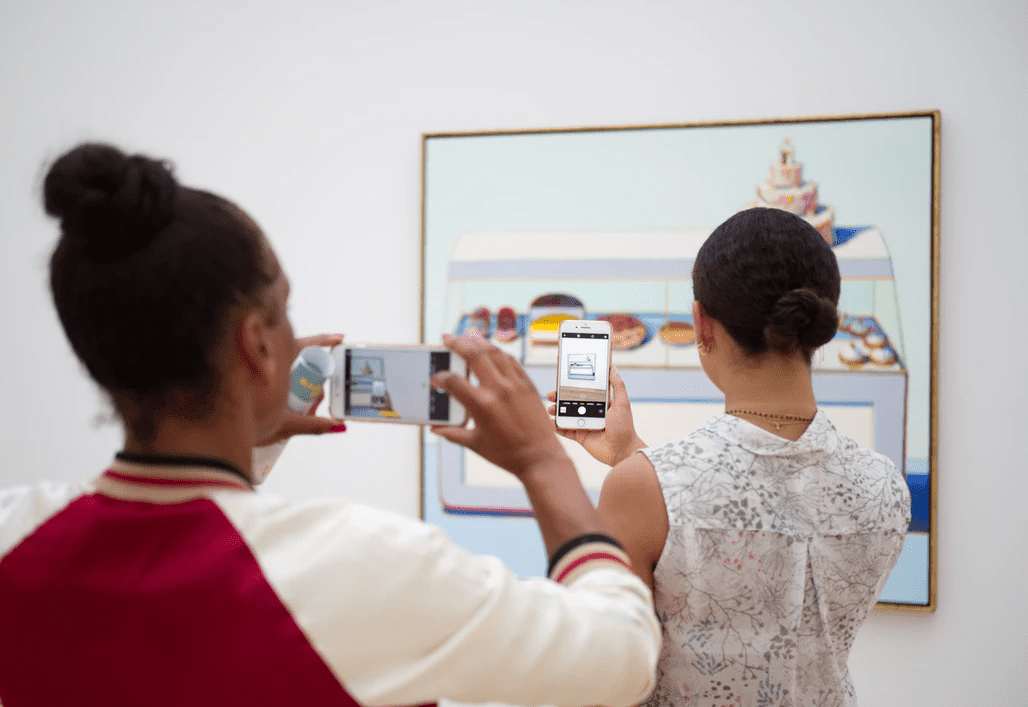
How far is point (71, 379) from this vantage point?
2141mm

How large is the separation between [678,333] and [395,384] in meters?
1.09

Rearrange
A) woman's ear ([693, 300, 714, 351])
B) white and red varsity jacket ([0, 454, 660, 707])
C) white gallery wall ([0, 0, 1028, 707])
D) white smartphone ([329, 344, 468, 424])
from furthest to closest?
white gallery wall ([0, 0, 1028, 707])
woman's ear ([693, 300, 714, 351])
white smartphone ([329, 344, 468, 424])
white and red varsity jacket ([0, 454, 660, 707])

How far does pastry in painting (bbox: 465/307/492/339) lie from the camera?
72.6 inches

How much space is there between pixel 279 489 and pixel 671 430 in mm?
1091

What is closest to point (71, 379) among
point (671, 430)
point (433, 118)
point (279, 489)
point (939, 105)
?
point (279, 489)

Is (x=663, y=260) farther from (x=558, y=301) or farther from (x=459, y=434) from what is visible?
(x=459, y=434)

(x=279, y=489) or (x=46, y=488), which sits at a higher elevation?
(x=46, y=488)

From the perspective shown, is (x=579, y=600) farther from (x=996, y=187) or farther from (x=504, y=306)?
(x=996, y=187)

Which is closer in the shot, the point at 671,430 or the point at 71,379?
the point at 671,430

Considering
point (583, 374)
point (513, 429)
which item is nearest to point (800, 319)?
point (513, 429)

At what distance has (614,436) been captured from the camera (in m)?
1.16

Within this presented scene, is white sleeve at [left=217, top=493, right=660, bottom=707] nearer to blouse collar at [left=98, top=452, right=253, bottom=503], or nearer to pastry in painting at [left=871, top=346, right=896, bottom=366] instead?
blouse collar at [left=98, top=452, right=253, bottom=503]

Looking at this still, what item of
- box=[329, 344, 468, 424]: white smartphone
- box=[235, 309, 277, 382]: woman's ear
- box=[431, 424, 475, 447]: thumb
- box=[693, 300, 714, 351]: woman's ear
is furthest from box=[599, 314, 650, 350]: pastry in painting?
box=[235, 309, 277, 382]: woman's ear

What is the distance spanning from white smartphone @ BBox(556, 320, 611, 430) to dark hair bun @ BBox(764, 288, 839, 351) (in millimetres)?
401
